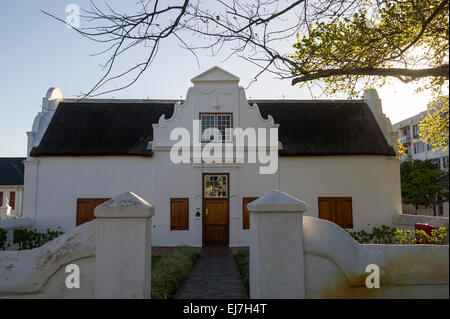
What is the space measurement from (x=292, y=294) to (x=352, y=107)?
15285 mm

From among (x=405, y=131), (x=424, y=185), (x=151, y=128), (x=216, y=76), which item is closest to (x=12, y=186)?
(x=151, y=128)

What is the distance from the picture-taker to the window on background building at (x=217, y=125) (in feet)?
48.9

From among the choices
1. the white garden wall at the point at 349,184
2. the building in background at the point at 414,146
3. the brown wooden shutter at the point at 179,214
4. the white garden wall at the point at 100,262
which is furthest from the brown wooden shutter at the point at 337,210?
the building in background at the point at 414,146

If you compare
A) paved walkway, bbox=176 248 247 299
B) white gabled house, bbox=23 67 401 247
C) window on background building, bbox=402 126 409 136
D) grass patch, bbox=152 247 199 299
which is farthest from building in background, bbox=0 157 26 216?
window on background building, bbox=402 126 409 136

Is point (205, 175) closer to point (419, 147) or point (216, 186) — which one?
point (216, 186)

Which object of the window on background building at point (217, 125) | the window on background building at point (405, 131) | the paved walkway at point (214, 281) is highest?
the window on background building at point (405, 131)

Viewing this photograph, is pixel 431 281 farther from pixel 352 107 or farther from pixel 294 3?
pixel 352 107

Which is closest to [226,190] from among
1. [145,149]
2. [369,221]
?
[145,149]

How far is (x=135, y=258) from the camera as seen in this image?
4145mm

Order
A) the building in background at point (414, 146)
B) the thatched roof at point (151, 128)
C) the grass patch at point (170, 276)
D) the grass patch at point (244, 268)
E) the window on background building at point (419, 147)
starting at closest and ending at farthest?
the grass patch at point (170, 276) → the grass patch at point (244, 268) → the thatched roof at point (151, 128) → the building in background at point (414, 146) → the window on background building at point (419, 147)

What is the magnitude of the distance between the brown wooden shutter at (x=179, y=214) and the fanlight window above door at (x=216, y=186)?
41.5 inches

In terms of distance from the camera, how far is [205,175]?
48.2 ft

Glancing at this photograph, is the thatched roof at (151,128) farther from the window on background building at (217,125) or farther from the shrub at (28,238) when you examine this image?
the shrub at (28,238)

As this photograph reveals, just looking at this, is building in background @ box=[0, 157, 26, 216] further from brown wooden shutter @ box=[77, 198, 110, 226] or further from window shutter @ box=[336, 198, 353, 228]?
window shutter @ box=[336, 198, 353, 228]
